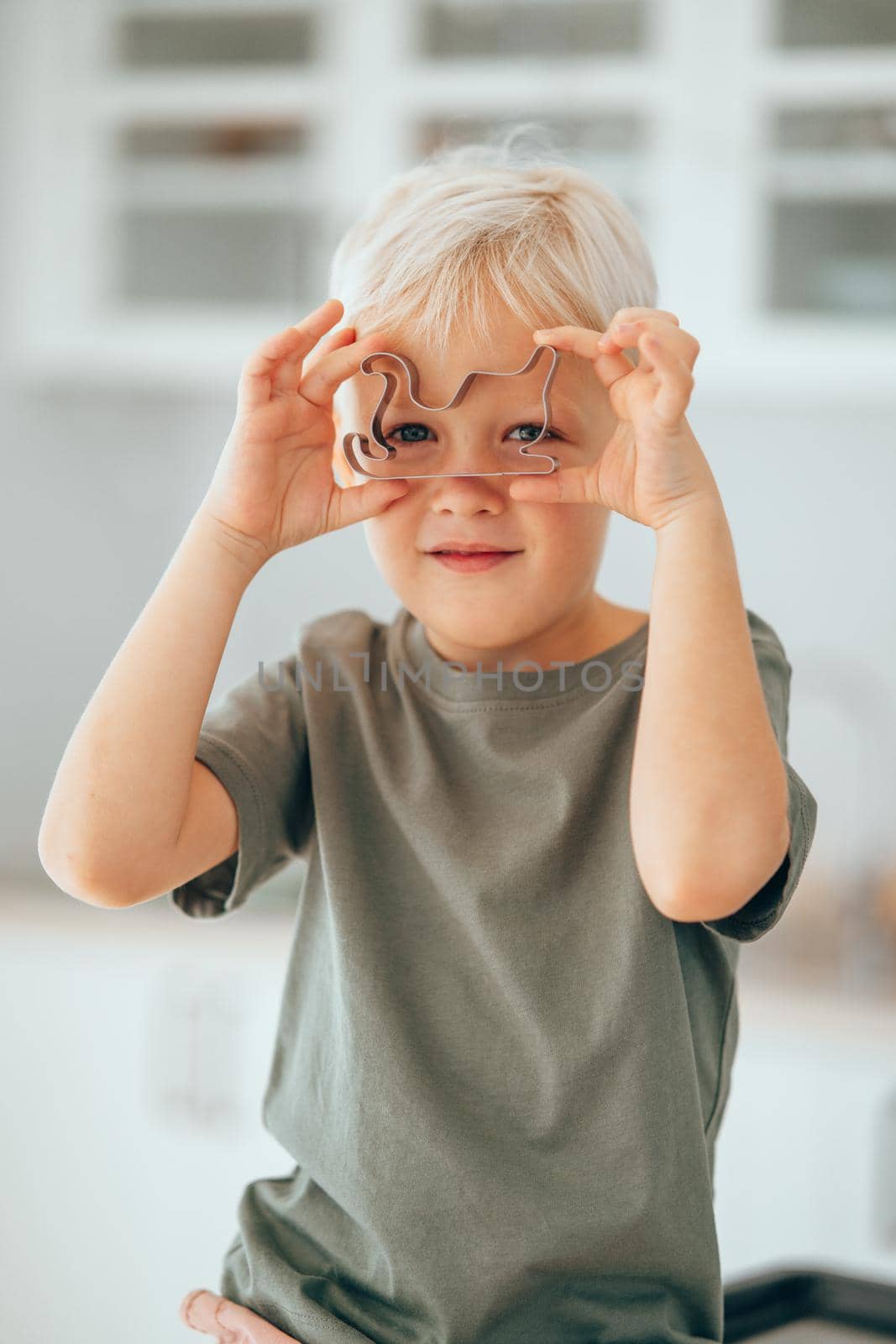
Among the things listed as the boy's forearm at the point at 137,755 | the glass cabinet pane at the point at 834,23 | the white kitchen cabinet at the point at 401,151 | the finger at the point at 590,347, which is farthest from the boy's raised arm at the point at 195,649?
the glass cabinet pane at the point at 834,23

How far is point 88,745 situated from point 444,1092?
27 centimetres

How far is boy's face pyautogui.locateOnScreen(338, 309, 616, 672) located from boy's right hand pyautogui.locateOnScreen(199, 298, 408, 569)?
20 millimetres

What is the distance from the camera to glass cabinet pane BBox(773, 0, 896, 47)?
1.92 m

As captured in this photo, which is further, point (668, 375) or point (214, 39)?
point (214, 39)

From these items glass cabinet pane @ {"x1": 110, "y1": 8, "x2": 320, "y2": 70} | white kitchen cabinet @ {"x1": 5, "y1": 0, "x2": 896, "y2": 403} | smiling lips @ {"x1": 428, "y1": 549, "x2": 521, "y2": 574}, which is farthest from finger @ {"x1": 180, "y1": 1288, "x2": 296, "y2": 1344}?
glass cabinet pane @ {"x1": 110, "y1": 8, "x2": 320, "y2": 70}

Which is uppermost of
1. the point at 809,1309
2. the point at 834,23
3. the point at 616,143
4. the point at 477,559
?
the point at 834,23

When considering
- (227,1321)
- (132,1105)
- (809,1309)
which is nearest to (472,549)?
(227,1321)

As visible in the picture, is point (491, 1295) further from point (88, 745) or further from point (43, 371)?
point (43, 371)

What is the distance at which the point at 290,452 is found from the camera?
825mm

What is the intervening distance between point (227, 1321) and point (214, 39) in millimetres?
1862

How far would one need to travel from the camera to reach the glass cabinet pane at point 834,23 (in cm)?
192

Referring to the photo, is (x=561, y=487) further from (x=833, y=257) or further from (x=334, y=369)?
(x=833, y=257)

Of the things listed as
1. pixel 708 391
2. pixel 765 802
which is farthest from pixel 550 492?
pixel 708 391

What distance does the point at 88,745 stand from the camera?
2.51ft
